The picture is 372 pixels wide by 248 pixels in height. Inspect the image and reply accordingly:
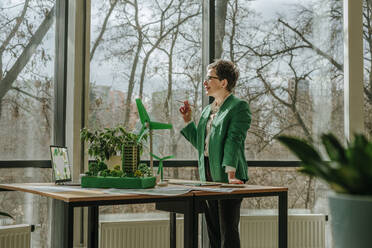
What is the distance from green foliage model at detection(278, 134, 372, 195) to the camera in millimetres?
397

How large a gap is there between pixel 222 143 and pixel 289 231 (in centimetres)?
144

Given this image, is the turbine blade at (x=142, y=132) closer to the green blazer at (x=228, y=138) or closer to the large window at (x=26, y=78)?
the green blazer at (x=228, y=138)

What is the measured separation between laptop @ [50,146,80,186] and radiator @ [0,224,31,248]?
67cm

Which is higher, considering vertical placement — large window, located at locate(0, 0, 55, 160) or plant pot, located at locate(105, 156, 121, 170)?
large window, located at locate(0, 0, 55, 160)

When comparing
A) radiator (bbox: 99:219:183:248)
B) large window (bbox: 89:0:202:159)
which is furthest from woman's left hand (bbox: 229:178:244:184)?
large window (bbox: 89:0:202:159)

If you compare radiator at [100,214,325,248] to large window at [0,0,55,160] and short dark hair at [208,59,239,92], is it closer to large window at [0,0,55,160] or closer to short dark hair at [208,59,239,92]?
large window at [0,0,55,160]

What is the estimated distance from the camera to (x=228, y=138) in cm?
284

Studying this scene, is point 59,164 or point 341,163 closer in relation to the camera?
point 341,163

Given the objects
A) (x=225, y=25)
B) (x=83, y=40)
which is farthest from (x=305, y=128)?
(x=83, y=40)

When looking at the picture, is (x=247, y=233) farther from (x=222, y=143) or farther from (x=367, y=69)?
(x=367, y=69)

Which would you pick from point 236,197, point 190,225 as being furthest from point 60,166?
point 236,197

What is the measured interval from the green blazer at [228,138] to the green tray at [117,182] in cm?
66

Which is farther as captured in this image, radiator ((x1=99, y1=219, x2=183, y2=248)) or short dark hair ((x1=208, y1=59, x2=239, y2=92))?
radiator ((x1=99, y1=219, x2=183, y2=248))

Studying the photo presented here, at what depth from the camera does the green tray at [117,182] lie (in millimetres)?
2266
